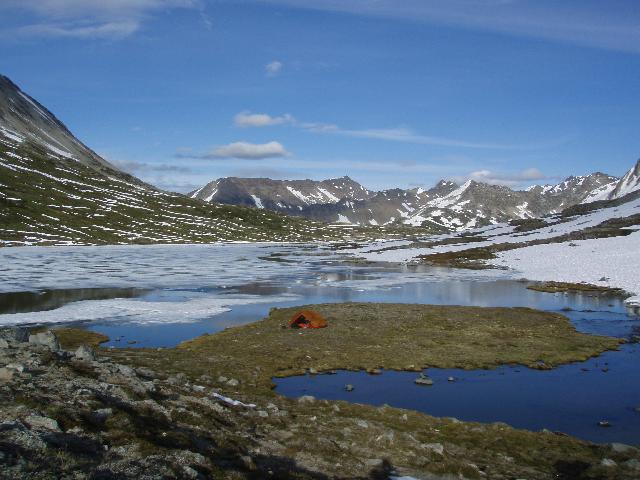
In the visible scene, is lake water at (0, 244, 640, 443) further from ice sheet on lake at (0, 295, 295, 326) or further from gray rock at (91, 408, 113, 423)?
gray rock at (91, 408, 113, 423)

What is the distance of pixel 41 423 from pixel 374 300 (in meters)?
39.1

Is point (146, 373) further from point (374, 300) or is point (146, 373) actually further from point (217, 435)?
point (374, 300)

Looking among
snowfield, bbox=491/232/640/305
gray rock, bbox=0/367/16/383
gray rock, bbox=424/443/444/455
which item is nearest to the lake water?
gray rock, bbox=424/443/444/455

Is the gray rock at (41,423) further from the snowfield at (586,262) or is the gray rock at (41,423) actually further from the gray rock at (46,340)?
the snowfield at (586,262)

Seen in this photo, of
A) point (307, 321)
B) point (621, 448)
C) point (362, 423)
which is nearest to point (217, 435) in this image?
point (362, 423)

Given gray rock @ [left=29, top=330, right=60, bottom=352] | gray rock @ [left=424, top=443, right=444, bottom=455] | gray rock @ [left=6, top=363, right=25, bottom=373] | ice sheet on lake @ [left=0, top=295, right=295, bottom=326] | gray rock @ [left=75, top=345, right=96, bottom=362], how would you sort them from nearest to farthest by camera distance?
gray rock @ [left=424, top=443, right=444, bottom=455]
gray rock @ [left=6, top=363, right=25, bottom=373]
gray rock @ [left=75, top=345, right=96, bottom=362]
gray rock @ [left=29, top=330, right=60, bottom=352]
ice sheet on lake @ [left=0, top=295, right=295, bottom=326]

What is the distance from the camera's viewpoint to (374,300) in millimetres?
48656

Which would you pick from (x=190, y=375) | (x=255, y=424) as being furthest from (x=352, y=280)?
(x=255, y=424)

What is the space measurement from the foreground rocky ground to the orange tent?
1208cm

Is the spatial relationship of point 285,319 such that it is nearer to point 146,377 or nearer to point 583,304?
point 146,377

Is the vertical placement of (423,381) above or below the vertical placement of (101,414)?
below

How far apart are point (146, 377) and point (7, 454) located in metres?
8.78

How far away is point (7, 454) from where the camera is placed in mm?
9250

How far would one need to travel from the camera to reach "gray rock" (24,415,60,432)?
433 inches
